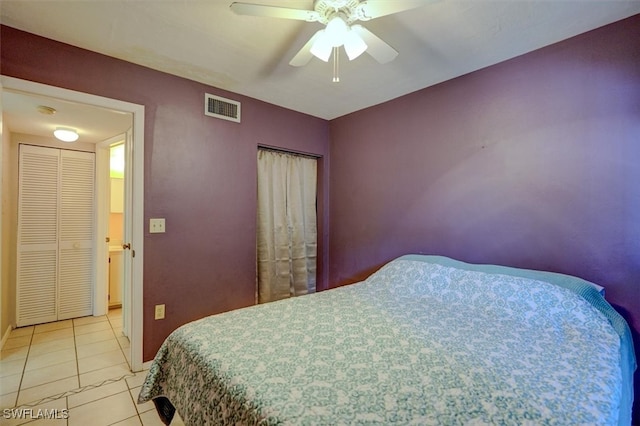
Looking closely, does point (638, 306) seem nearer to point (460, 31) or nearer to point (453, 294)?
point (453, 294)

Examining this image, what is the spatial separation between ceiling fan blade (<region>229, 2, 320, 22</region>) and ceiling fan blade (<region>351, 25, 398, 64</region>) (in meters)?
0.23

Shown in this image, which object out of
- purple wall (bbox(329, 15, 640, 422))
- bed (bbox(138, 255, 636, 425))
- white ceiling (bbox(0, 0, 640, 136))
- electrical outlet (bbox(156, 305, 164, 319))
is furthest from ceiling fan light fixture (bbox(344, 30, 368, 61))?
electrical outlet (bbox(156, 305, 164, 319))

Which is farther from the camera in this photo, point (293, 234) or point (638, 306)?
→ point (293, 234)

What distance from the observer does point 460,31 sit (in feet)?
5.78

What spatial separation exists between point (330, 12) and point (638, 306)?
2326mm

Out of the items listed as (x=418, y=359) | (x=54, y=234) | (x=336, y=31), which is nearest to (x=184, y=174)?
(x=336, y=31)

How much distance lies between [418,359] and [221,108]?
2.47m

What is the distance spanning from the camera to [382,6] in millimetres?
1279

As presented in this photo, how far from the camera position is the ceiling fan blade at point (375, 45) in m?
1.45

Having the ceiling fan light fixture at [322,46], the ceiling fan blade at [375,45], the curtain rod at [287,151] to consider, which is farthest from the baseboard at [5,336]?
the ceiling fan blade at [375,45]

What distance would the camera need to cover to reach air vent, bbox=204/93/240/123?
2.51 meters

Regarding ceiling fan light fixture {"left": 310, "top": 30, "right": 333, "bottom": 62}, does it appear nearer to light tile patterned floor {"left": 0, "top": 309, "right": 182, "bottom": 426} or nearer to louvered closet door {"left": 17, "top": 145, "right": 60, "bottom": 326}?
light tile patterned floor {"left": 0, "top": 309, "right": 182, "bottom": 426}

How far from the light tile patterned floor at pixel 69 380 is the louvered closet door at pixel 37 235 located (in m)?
0.25

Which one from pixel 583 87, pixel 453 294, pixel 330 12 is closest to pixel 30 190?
pixel 330 12
